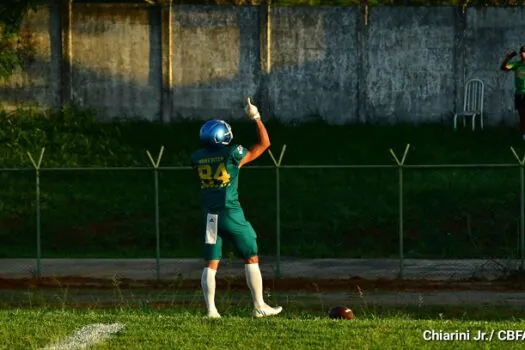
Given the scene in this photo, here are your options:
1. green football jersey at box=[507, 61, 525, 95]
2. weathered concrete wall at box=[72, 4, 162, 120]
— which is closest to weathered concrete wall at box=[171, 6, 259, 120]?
weathered concrete wall at box=[72, 4, 162, 120]

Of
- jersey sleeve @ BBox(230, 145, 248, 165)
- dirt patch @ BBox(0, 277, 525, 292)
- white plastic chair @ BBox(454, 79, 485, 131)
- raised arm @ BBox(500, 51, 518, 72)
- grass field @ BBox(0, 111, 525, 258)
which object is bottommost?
dirt patch @ BBox(0, 277, 525, 292)

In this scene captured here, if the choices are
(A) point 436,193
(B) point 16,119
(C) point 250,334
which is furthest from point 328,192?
(C) point 250,334

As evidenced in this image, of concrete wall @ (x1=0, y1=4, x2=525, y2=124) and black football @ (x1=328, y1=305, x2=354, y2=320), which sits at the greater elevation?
concrete wall @ (x1=0, y1=4, x2=525, y2=124)

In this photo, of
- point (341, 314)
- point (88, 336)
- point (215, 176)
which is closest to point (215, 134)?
point (215, 176)

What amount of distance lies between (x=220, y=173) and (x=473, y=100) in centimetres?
1696

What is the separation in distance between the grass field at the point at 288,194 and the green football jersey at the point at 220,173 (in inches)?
347

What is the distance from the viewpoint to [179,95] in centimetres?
3136

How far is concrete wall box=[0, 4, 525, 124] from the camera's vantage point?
3127 cm

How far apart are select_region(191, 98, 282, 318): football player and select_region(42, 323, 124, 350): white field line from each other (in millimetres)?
1198

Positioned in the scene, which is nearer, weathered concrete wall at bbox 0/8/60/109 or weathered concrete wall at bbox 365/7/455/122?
weathered concrete wall at bbox 365/7/455/122

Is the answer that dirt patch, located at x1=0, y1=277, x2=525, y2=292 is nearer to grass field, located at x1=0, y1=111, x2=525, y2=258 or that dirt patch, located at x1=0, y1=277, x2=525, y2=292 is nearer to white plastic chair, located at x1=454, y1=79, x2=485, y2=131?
grass field, located at x1=0, y1=111, x2=525, y2=258

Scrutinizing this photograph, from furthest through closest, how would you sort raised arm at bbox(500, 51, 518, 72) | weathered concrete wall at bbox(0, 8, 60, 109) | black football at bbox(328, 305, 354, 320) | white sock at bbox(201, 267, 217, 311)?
weathered concrete wall at bbox(0, 8, 60, 109)
raised arm at bbox(500, 51, 518, 72)
black football at bbox(328, 305, 354, 320)
white sock at bbox(201, 267, 217, 311)

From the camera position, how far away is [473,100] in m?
31.1

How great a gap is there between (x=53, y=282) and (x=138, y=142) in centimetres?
966
